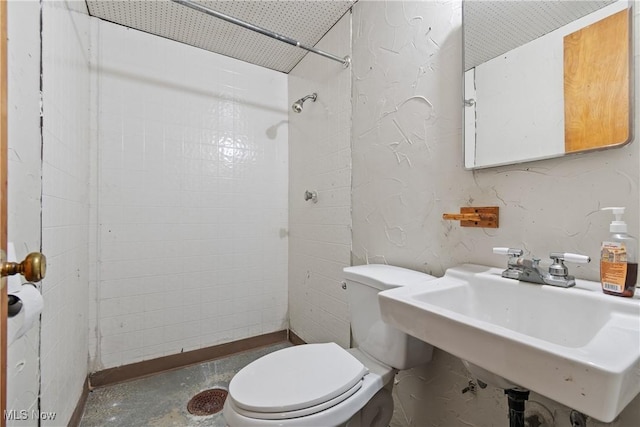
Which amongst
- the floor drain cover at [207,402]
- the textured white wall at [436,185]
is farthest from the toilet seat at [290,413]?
the floor drain cover at [207,402]

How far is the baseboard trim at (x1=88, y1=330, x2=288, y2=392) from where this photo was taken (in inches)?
63.6

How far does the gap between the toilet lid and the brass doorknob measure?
625 mm

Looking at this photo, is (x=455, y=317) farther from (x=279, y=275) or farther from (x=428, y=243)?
(x=279, y=275)

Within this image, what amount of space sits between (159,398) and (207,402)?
10.6 inches

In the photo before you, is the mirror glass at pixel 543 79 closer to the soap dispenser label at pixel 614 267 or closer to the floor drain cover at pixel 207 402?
the soap dispenser label at pixel 614 267

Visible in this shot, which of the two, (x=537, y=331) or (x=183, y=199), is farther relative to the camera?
(x=183, y=199)

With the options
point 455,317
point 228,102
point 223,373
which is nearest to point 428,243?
point 455,317

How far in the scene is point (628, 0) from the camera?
2.21 ft

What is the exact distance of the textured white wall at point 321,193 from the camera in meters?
1.62

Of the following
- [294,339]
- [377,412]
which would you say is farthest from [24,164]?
[294,339]

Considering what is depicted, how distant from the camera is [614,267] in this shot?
630mm

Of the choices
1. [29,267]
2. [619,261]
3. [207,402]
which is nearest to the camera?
[29,267]

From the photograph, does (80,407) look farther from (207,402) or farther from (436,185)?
(436,185)

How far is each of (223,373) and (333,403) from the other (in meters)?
1.18
